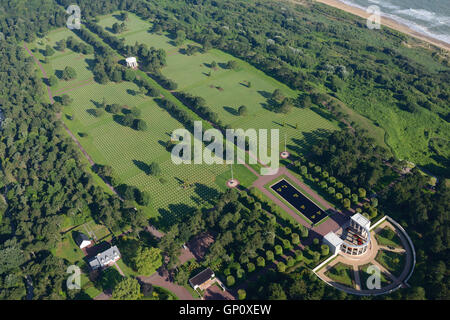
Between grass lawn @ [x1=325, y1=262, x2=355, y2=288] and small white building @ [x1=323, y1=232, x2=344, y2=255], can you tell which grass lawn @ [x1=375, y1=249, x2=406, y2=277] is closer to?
grass lawn @ [x1=325, y1=262, x2=355, y2=288]

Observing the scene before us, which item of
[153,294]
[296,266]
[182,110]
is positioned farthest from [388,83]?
[153,294]

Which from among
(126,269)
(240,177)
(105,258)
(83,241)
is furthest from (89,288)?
(240,177)

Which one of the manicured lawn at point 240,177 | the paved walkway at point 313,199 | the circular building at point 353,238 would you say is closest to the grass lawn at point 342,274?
the circular building at point 353,238

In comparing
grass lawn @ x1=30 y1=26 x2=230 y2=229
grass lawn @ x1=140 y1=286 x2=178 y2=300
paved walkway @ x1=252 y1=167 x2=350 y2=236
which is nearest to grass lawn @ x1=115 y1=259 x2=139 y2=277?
grass lawn @ x1=140 y1=286 x2=178 y2=300

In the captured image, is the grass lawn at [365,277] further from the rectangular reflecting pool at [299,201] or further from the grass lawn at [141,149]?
the grass lawn at [141,149]

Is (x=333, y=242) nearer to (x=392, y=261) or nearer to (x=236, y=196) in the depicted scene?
(x=392, y=261)
